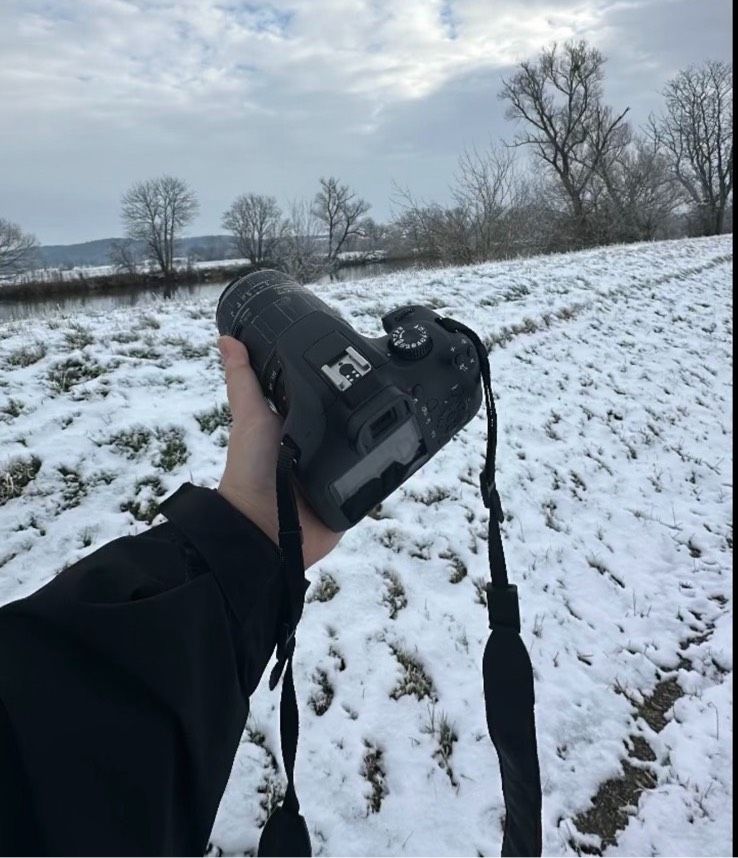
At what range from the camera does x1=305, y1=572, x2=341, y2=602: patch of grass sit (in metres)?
2.72

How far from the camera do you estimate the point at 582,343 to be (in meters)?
6.32

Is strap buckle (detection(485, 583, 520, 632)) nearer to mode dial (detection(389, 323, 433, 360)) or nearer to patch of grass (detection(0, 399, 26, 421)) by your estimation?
mode dial (detection(389, 323, 433, 360))

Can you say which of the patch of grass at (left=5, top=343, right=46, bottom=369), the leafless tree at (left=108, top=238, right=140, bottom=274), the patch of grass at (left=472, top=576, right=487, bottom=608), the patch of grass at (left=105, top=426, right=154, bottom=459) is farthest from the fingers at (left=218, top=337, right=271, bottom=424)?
the leafless tree at (left=108, top=238, right=140, bottom=274)

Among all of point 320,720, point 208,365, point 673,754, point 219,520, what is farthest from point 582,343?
point 219,520

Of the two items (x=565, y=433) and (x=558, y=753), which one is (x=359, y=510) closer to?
(x=558, y=753)

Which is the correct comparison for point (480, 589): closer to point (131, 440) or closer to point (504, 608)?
point (504, 608)

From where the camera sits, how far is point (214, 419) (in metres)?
3.82

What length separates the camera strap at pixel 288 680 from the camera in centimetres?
100

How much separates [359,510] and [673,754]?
183 centimetres

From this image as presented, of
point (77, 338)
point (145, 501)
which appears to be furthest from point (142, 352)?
point (145, 501)

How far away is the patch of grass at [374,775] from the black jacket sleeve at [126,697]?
4.41 feet

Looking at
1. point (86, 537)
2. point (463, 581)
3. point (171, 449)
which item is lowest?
point (463, 581)

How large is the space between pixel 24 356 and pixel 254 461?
3.54 metres

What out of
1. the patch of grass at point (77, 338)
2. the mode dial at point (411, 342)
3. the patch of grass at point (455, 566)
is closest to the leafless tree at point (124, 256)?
the patch of grass at point (77, 338)
